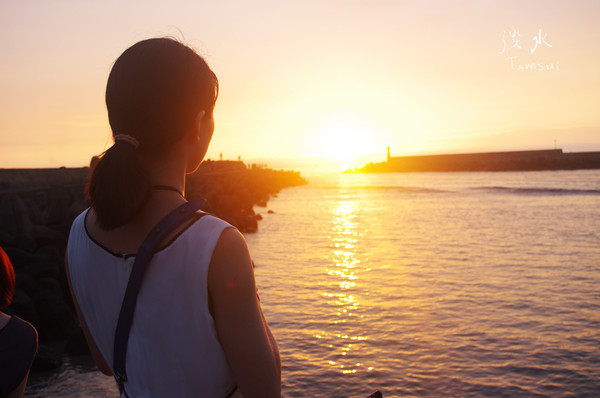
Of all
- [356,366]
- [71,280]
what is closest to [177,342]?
[71,280]

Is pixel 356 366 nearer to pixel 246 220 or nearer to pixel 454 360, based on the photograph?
pixel 454 360

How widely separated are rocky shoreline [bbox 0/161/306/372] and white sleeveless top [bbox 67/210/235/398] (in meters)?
4.04

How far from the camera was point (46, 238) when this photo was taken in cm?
1181

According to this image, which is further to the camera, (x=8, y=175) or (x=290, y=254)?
(x=8, y=175)

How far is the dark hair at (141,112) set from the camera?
113 centimetres

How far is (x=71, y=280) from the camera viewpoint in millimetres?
1344

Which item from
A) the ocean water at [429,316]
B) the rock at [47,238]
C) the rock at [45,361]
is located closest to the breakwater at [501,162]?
the ocean water at [429,316]

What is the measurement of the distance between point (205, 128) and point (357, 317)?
740 centimetres

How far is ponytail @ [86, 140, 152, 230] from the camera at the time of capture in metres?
1.12

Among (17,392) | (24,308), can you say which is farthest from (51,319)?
(17,392)

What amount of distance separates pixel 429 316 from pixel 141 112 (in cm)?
775

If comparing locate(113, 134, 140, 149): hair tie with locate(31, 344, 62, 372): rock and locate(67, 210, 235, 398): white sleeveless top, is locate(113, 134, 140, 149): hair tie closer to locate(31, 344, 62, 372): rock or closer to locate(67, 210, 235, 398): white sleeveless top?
locate(67, 210, 235, 398): white sleeveless top

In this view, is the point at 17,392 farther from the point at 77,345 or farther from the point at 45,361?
the point at 77,345

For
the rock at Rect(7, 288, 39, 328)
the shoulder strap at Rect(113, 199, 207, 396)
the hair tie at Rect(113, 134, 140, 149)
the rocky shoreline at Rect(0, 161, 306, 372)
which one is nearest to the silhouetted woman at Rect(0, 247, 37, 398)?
the shoulder strap at Rect(113, 199, 207, 396)
